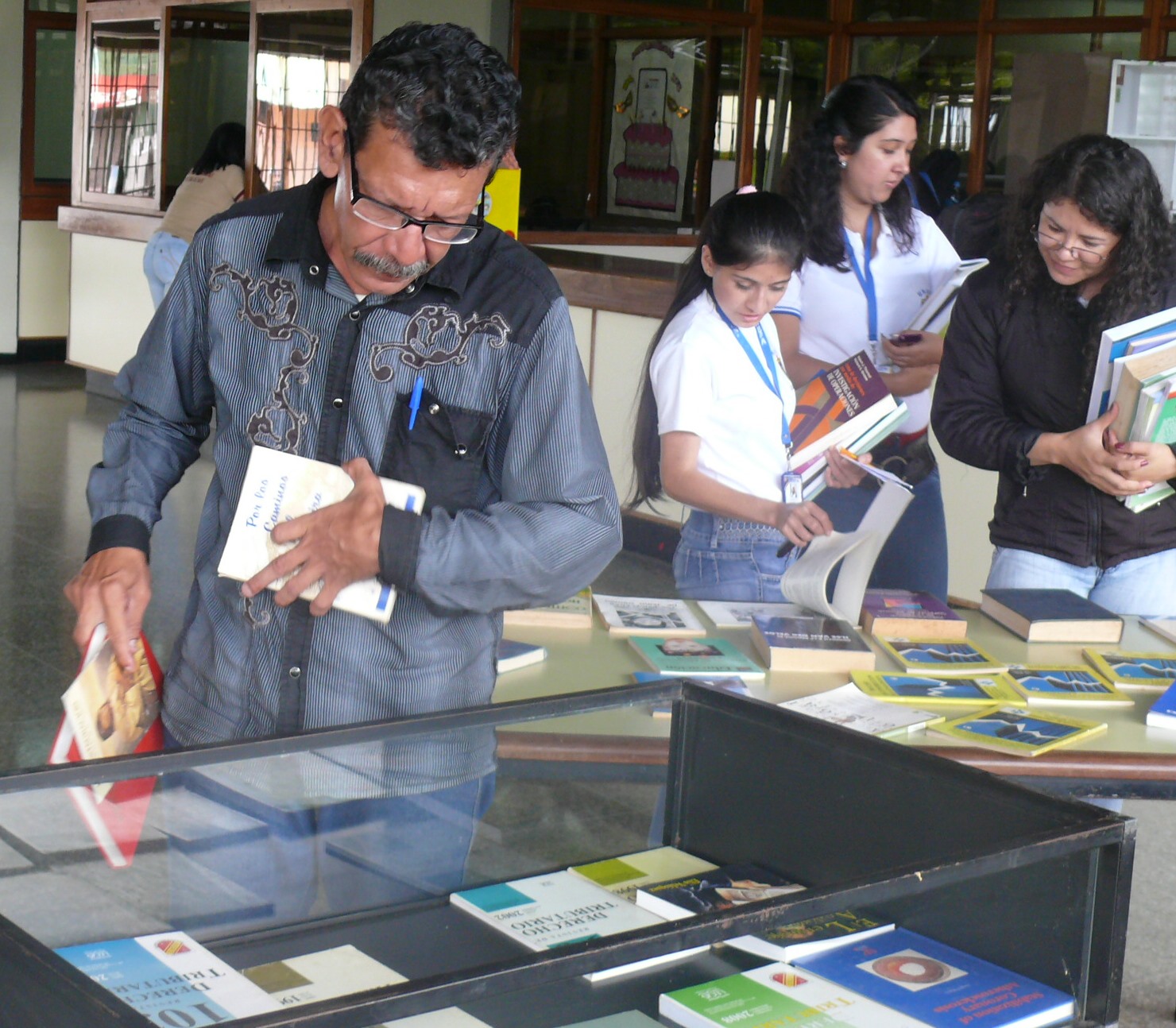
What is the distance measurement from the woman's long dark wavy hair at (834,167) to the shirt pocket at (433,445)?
1760 millimetres

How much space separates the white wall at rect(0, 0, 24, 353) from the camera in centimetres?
1008

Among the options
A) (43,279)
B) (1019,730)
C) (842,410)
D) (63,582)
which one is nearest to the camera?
(1019,730)

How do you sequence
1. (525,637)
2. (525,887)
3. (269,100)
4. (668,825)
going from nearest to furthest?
(525,887), (668,825), (525,637), (269,100)

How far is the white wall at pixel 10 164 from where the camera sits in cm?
1008

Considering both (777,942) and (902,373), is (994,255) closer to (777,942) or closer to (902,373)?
(902,373)

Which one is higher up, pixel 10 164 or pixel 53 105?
pixel 53 105

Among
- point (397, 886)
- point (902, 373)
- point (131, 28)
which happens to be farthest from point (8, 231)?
point (397, 886)

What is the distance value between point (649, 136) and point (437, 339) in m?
8.40

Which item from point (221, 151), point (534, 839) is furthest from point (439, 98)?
point (221, 151)

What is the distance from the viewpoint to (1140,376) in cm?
237

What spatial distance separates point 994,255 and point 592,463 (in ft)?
4.61

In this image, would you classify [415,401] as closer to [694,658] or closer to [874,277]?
[694,658]

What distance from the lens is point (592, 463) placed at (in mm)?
1572

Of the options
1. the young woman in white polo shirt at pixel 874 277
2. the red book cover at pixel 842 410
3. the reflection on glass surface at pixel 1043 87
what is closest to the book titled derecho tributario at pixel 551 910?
the red book cover at pixel 842 410
